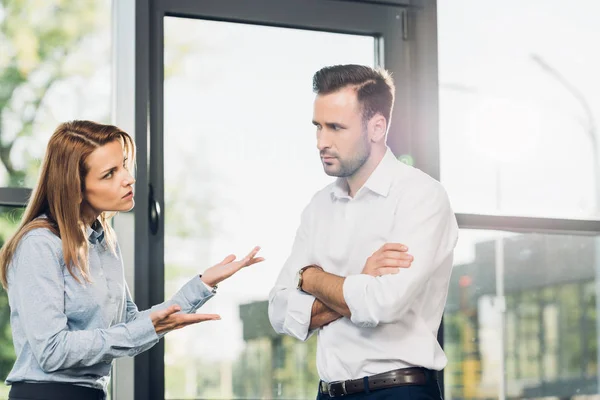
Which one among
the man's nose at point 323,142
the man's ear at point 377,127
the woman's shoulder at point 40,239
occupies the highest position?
the man's ear at point 377,127

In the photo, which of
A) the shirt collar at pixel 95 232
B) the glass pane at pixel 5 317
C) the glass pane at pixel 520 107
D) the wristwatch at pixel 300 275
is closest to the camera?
the shirt collar at pixel 95 232

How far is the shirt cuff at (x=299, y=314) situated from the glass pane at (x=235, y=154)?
2.32 ft

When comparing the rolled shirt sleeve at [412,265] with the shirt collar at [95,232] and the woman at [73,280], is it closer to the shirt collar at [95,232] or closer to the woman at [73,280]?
the woman at [73,280]

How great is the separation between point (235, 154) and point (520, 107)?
1164mm

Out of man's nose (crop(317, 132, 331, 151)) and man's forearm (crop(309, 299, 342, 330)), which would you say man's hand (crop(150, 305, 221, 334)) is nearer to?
man's forearm (crop(309, 299, 342, 330))

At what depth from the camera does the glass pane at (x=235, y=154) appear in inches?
126

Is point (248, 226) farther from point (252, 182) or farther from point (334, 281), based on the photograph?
point (334, 281)

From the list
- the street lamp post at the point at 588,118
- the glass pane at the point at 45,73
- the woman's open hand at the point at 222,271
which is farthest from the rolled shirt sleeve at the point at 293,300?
the street lamp post at the point at 588,118

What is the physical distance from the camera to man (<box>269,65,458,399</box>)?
7.78ft

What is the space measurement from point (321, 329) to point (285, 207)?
836mm

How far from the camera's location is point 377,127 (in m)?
2.60

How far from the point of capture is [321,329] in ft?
8.39

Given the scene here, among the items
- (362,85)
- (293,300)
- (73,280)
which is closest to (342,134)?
(362,85)

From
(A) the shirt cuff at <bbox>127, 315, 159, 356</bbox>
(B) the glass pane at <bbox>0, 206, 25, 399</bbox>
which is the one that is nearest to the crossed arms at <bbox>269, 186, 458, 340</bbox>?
(A) the shirt cuff at <bbox>127, 315, 159, 356</bbox>
